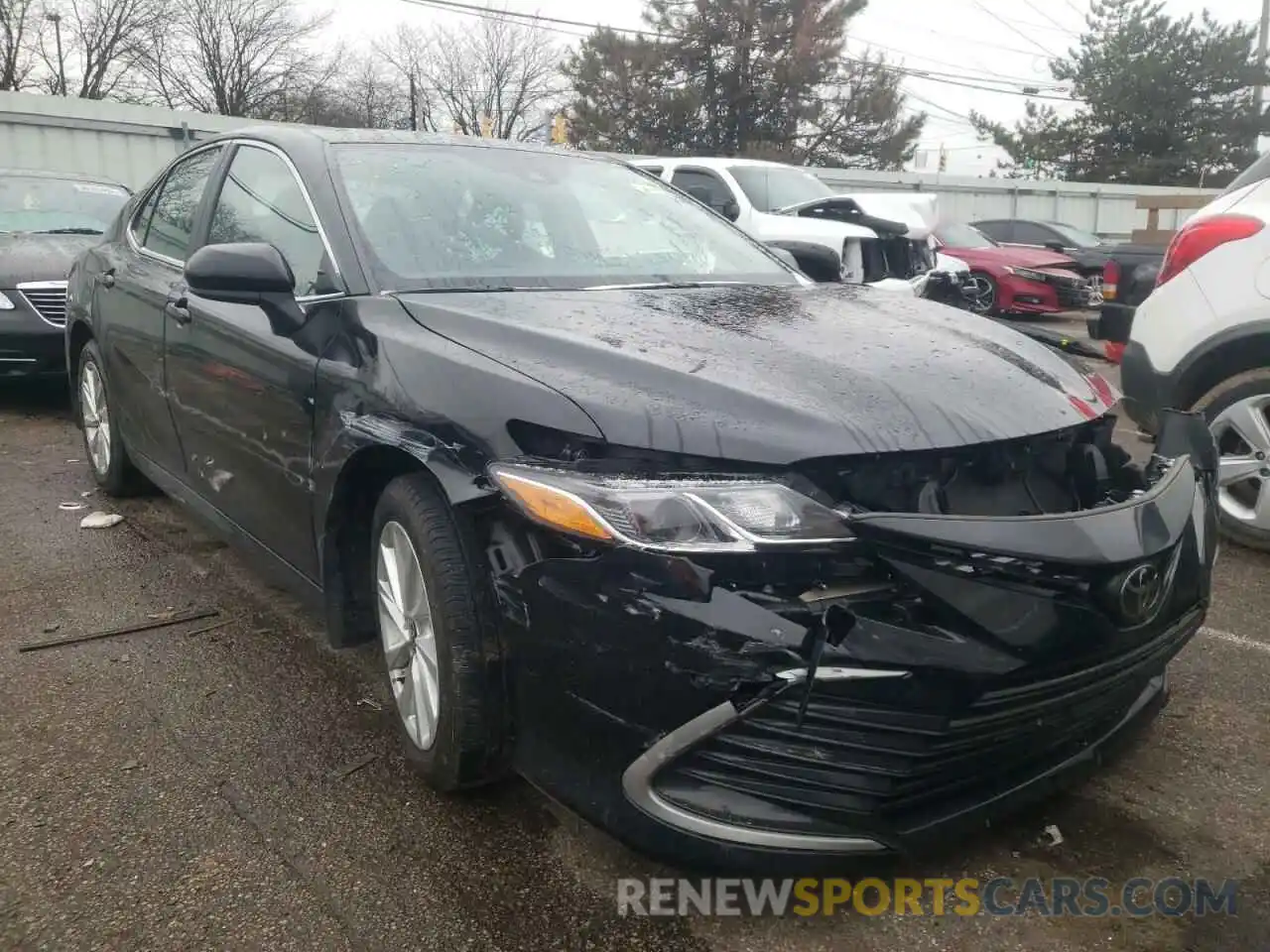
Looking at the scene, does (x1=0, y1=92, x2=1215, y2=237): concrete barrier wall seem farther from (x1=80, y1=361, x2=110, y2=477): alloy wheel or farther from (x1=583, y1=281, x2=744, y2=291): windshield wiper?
(x1=583, y1=281, x2=744, y2=291): windshield wiper

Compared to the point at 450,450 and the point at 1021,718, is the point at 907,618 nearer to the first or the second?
the point at 1021,718

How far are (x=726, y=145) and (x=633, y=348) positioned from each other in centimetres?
3295

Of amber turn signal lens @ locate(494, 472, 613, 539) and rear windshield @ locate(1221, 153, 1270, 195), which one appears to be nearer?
amber turn signal lens @ locate(494, 472, 613, 539)

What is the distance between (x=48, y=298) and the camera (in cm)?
664

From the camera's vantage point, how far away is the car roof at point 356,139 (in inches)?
126

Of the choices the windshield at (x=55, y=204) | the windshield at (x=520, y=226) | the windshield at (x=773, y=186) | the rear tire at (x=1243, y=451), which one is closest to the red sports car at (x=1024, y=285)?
the windshield at (x=773, y=186)

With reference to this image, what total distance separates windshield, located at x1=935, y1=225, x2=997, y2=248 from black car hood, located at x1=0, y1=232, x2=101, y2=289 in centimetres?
1046

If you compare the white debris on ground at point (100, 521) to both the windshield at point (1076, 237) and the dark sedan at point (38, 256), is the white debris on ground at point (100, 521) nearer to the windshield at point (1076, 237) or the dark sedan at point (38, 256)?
the dark sedan at point (38, 256)

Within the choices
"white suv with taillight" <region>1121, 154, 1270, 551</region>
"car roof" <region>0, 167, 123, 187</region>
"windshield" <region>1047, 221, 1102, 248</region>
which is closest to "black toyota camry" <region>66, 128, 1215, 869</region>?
"white suv with taillight" <region>1121, 154, 1270, 551</region>

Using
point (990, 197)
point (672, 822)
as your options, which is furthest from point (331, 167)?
point (990, 197)

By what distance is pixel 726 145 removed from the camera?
33375 mm

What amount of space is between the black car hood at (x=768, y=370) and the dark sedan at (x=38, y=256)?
493 centimetres

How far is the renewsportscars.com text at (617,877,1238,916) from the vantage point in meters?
2.03

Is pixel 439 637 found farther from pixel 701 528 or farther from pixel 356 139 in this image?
pixel 356 139
